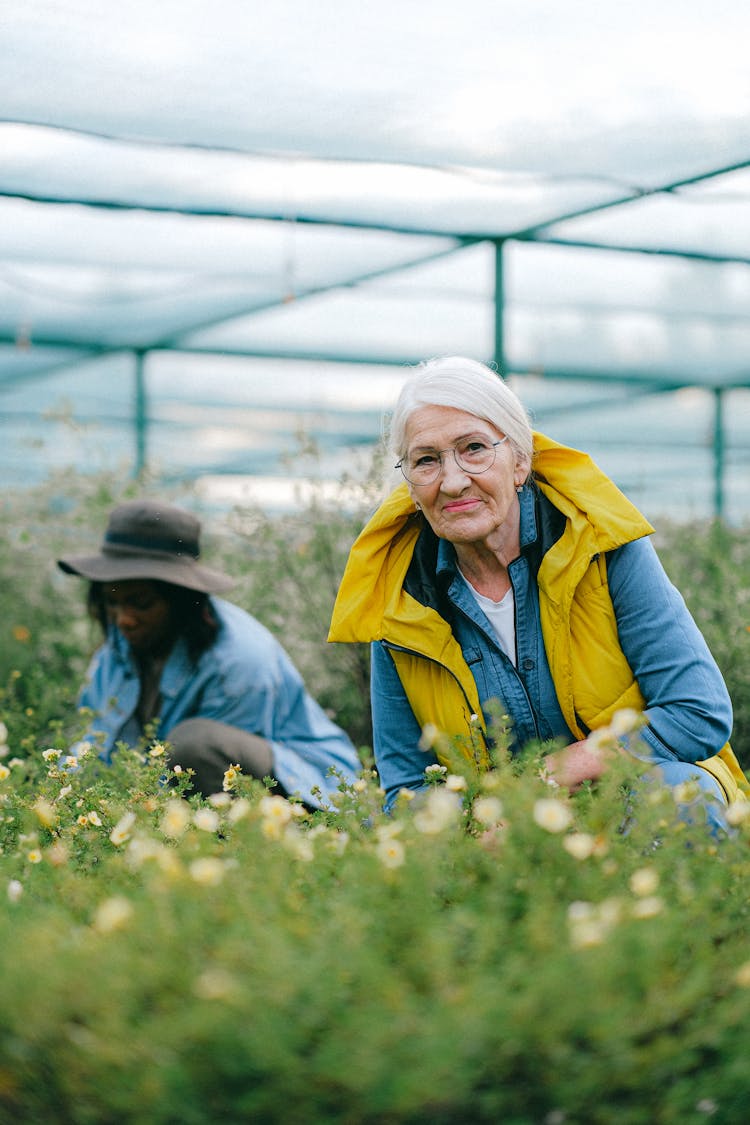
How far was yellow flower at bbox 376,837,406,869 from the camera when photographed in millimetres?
1477

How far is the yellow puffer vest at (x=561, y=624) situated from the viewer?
7.82 ft

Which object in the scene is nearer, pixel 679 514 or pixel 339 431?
pixel 679 514

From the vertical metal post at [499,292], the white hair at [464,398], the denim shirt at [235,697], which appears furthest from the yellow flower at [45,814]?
the vertical metal post at [499,292]

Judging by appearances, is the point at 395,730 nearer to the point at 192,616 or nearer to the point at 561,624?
the point at 561,624

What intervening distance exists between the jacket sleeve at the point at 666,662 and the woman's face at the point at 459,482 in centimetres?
24

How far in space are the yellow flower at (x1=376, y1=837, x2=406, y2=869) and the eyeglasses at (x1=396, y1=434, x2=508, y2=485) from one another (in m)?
0.95

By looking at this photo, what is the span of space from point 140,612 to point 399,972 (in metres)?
2.13

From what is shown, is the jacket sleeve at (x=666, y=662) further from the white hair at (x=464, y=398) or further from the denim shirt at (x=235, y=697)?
the denim shirt at (x=235, y=697)

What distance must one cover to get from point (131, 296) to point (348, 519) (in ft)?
10.3

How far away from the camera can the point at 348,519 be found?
14.8ft

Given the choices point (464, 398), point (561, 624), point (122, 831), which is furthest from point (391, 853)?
point (464, 398)

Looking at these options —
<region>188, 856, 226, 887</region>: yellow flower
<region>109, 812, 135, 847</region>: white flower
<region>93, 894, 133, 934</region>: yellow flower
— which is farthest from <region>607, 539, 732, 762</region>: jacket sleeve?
<region>93, 894, 133, 934</region>: yellow flower

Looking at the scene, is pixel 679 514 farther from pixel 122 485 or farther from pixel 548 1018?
pixel 548 1018

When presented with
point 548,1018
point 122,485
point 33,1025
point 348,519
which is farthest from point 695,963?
point 122,485
